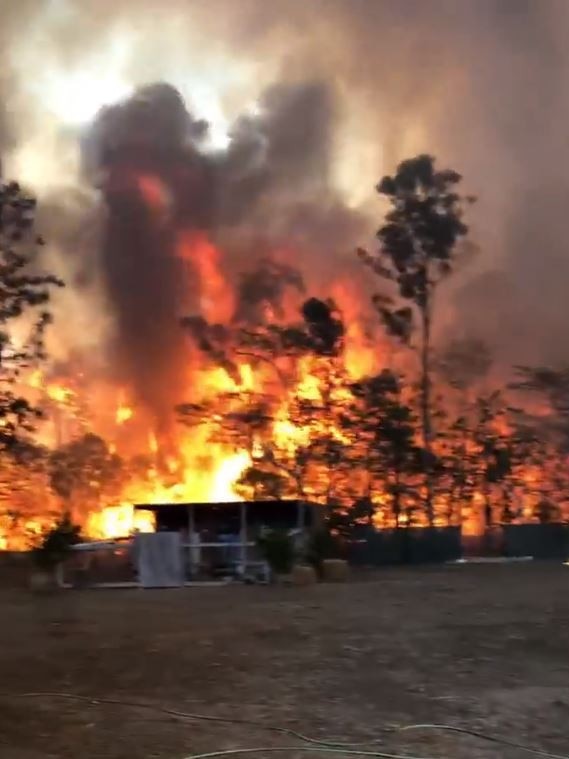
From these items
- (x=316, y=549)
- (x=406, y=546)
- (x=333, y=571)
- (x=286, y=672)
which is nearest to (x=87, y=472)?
(x=406, y=546)

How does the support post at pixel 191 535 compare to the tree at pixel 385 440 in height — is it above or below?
below

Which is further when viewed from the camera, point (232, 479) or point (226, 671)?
point (232, 479)

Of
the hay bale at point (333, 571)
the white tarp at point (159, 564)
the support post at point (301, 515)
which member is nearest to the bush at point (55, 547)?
the white tarp at point (159, 564)

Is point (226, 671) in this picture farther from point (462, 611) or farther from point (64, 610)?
point (64, 610)

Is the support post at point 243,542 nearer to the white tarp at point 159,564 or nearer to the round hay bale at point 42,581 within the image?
the white tarp at point 159,564

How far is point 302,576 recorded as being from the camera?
80.6 ft

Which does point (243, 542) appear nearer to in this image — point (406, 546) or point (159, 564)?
point (159, 564)

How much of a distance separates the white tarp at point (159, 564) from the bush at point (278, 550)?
7.50 feet

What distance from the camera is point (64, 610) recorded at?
18.0m

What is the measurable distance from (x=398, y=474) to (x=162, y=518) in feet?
34.4

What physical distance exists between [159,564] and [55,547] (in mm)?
2507

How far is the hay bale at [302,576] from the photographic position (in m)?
24.3

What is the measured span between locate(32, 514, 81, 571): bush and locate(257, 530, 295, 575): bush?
4.47 m

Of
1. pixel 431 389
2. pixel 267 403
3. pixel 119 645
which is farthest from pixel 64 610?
pixel 431 389
